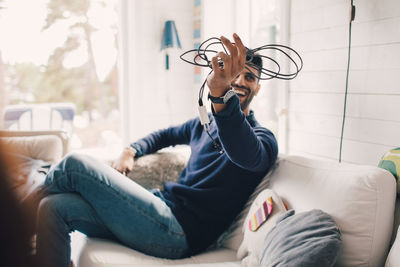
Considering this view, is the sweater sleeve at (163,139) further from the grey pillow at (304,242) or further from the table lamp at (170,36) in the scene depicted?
the table lamp at (170,36)

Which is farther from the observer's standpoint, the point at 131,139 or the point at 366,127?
the point at 131,139

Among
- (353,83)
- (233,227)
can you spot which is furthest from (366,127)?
(233,227)

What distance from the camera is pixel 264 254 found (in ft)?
3.89

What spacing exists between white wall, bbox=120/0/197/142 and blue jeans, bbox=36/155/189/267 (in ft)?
5.94

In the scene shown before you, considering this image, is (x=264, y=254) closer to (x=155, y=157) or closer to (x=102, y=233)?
(x=102, y=233)

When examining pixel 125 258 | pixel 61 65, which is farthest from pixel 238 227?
pixel 61 65

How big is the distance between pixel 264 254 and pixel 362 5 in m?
1.16

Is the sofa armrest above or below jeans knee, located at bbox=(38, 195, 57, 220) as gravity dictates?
above

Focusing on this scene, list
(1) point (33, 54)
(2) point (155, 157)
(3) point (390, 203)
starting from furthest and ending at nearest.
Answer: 1. (1) point (33, 54)
2. (2) point (155, 157)
3. (3) point (390, 203)

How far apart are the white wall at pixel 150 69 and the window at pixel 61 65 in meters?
0.51

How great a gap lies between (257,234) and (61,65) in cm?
408

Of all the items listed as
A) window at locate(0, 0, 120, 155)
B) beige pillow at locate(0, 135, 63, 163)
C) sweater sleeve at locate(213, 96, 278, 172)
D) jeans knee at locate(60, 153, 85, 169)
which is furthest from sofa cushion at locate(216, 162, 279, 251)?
window at locate(0, 0, 120, 155)

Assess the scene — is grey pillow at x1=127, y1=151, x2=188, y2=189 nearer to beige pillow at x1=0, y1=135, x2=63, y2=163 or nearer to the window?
beige pillow at x1=0, y1=135, x2=63, y2=163

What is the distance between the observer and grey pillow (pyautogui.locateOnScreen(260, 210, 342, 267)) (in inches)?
39.3
